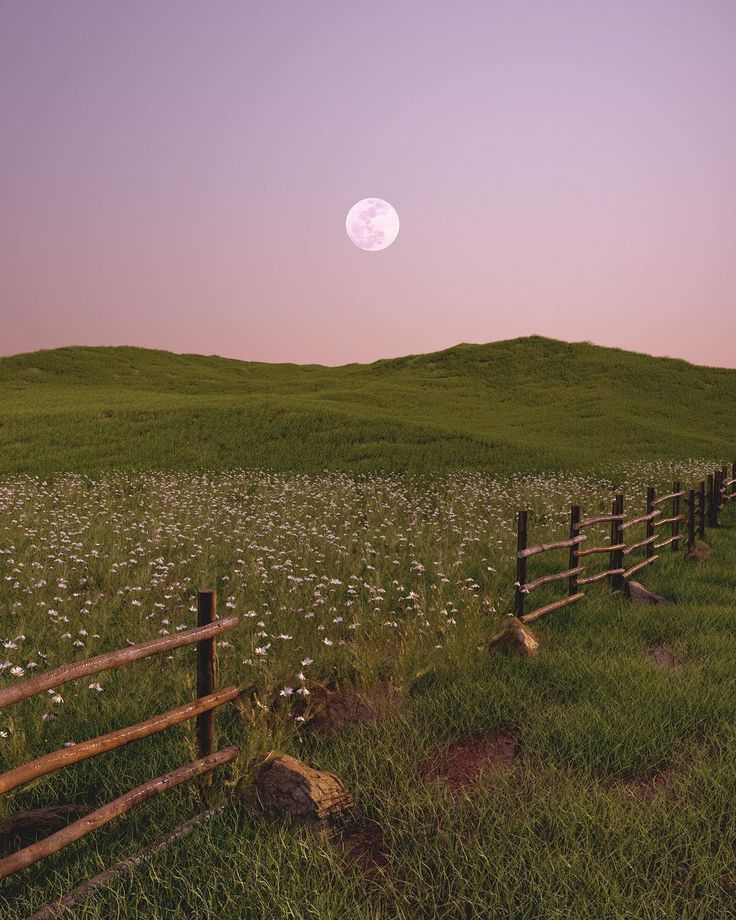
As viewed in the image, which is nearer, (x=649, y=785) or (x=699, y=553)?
(x=649, y=785)

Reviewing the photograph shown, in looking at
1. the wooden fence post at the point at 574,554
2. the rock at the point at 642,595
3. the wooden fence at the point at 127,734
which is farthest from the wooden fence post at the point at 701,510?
the wooden fence at the point at 127,734

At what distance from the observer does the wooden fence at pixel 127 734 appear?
3.96 meters

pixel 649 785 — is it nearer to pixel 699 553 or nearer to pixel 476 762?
pixel 476 762

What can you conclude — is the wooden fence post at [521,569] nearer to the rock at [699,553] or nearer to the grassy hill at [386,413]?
the rock at [699,553]

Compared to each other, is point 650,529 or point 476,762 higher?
point 650,529

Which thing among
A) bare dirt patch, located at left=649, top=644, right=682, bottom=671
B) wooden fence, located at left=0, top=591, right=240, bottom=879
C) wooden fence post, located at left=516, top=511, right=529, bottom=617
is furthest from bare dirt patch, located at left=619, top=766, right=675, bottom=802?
wooden fence post, located at left=516, top=511, right=529, bottom=617

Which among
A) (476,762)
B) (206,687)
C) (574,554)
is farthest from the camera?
(574,554)

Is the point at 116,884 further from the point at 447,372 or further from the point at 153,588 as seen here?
the point at 447,372

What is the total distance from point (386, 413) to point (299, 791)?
4279cm

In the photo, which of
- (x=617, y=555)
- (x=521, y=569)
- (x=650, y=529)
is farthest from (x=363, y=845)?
(x=650, y=529)

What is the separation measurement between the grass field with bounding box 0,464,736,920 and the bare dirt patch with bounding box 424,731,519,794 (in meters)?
0.06

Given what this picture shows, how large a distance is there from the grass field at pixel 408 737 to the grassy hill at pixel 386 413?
64.9 feet

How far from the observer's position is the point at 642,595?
35.6 ft

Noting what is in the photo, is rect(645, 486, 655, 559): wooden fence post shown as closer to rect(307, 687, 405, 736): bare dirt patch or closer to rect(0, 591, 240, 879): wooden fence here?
rect(307, 687, 405, 736): bare dirt patch
